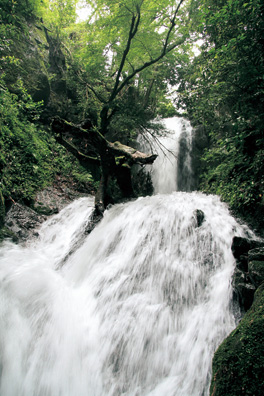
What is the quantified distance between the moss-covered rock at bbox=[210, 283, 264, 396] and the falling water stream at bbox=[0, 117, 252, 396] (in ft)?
2.82

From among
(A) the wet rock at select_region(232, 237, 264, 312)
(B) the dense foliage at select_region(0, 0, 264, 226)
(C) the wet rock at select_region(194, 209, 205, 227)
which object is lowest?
(A) the wet rock at select_region(232, 237, 264, 312)

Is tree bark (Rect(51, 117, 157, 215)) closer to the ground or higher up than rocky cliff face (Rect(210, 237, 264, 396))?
higher up

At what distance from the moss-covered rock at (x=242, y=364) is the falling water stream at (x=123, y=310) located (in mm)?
859

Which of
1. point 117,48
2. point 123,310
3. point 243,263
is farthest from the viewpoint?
point 117,48

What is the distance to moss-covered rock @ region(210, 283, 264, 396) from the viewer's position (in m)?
1.10

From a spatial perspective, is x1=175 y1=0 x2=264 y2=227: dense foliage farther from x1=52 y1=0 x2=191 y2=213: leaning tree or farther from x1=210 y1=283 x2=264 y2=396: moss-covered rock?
x1=210 y1=283 x2=264 y2=396: moss-covered rock

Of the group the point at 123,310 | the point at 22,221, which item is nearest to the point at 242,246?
the point at 123,310

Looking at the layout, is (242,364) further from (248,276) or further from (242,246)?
(242,246)

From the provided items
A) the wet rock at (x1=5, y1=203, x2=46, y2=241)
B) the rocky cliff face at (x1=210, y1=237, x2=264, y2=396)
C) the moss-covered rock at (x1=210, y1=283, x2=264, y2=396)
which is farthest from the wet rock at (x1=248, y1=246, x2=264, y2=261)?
the wet rock at (x1=5, y1=203, x2=46, y2=241)

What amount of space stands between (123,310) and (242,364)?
5.89 feet

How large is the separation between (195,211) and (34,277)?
10.9 ft

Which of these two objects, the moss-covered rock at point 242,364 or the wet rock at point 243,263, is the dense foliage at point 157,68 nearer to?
the wet rock at point 243,263

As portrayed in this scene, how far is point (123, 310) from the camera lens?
2.72 m

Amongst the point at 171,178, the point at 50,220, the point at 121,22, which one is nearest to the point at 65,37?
the point at 121,22
